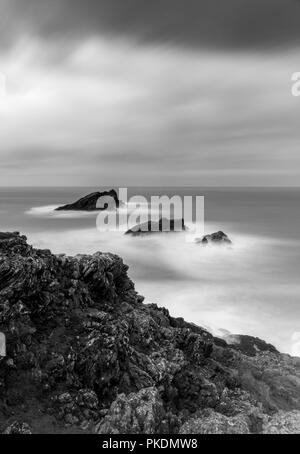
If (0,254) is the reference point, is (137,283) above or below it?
below

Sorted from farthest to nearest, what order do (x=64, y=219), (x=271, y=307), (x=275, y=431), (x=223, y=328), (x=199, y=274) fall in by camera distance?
(x=64, y=219) → (x=199, y=274) → (x=271, y=307) → (x=223, y=328) → (x=275, y=431)

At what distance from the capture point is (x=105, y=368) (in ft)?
52.4

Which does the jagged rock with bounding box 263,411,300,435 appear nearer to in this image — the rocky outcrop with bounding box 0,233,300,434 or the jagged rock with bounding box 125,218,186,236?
the rocky outcrop with bounding box 0,233,300,434

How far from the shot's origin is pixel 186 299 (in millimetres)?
38406

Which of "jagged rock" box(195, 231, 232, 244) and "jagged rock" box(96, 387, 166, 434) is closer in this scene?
"jagged rock" box(96, 387, 166, 434)

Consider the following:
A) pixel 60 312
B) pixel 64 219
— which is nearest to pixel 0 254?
pixel 60 312

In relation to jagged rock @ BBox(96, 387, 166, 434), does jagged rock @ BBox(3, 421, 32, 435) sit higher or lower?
higher

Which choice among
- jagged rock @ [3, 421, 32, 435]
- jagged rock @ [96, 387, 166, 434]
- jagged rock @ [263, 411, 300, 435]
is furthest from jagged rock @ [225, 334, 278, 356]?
jagged rock @ [3, 421, 32, 435]

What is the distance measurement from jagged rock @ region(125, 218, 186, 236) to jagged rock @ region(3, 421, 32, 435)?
2444 inches

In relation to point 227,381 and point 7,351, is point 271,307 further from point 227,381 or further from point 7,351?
point 7,351

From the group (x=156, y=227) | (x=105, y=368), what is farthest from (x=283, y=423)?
(x=156, y=227)

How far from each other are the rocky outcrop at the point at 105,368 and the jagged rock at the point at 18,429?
0.03 metres

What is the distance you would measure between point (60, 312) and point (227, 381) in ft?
29.1

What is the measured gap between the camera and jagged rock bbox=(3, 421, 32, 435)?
12812 mm
